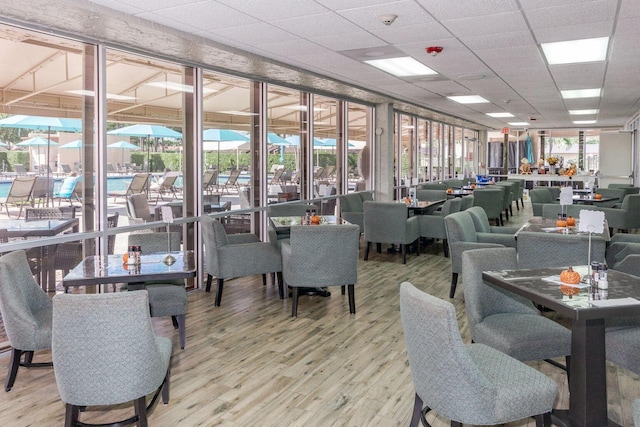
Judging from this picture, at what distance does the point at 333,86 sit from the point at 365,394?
5979mm

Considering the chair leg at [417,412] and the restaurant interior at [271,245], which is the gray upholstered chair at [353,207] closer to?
the restaurant interior at [271,245]

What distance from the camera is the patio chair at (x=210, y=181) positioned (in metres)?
6.76

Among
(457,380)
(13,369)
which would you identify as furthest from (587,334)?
(13,369)

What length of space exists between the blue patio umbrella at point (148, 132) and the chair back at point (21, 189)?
0.92 meters

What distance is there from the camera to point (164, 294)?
4379mm

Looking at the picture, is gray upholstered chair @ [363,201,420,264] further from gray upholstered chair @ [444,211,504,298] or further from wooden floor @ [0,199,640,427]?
wooden floor @ [0,199,640,427]

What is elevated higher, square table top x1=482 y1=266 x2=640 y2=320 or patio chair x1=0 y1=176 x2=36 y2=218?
patio chair x1=0 y1=176 x2=36 y2=218

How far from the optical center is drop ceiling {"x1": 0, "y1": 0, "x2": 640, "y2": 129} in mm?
4246

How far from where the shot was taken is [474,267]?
351 centimetres

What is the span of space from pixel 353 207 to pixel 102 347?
700 centimetres

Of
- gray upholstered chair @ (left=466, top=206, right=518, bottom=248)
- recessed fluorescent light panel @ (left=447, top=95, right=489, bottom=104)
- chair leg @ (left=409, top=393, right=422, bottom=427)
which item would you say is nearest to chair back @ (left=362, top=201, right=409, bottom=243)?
gray upholstered chair @ (left=466, top=206, right=518, bottom=248)

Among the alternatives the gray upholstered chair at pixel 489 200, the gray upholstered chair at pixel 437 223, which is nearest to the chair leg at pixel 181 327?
the gray upholstered chair at pixel 437 223

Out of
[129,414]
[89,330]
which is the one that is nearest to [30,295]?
[129,414]

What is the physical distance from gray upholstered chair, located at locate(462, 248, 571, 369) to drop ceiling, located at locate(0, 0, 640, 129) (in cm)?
203
